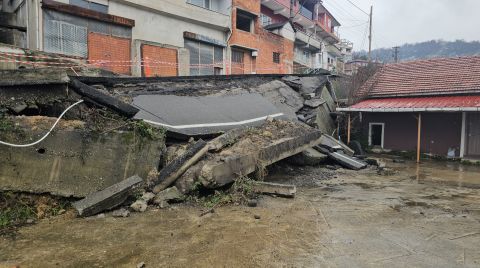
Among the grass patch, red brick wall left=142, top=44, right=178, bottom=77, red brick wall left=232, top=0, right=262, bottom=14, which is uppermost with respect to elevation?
red brick wall left=232, top=0, right=262, bottom=14

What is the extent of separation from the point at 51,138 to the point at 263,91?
789cm

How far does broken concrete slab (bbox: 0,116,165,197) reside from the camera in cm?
488

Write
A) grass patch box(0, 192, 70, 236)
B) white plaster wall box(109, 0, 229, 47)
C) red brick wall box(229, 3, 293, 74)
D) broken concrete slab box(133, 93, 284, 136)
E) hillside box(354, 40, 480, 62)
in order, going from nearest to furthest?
grass patch box(0, 192, 70, 236), broken concrete slab box(133, 93, 284, 136), white plaster wall box(109, 0, 229, 47), red brick wall box(229, 3, 293, 74), hillside box(354, 40, 480, 62)

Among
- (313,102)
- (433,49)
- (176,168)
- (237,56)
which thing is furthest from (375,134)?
(433,49)

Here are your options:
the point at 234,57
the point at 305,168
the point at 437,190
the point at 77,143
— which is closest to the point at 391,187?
the point at 437,190

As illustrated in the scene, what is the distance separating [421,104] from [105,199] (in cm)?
Result: 1411

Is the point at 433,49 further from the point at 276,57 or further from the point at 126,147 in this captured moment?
the point at 126,147

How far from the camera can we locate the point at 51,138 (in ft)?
16.6

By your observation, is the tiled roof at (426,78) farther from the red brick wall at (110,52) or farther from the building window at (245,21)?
the red brick wall at (110,52)

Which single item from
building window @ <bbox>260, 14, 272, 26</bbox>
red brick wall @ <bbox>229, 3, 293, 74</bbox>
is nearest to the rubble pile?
red brick wall @ <bbox>229, 3, 293, 74</bbox>

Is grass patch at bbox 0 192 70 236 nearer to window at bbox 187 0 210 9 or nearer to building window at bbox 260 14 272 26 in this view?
window at bbox 187 0 210 9

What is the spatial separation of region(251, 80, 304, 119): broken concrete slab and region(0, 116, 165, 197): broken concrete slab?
646 centimetres

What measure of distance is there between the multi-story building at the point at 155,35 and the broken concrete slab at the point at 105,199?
398 inches

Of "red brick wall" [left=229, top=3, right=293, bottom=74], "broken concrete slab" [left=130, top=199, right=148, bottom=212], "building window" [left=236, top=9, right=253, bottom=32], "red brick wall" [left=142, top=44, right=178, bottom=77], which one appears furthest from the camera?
"building window" [left=236, top=9, right=253, bottom=32]
